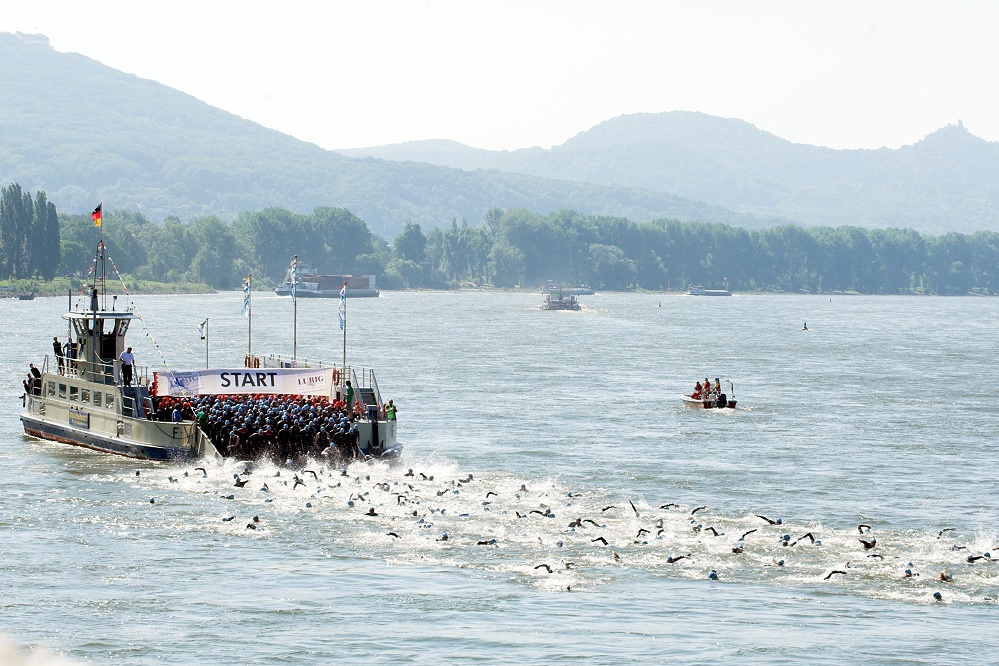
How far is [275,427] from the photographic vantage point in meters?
56.3

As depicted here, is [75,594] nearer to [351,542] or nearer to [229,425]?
[351,542]

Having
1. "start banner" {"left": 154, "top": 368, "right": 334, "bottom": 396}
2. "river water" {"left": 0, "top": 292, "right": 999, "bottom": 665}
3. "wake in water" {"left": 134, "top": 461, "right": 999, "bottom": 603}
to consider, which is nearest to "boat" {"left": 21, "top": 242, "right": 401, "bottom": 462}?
"start banner" {"left": 154, "top": 368, "right": 334, "bottom": 396}

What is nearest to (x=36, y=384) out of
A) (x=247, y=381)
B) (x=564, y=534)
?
(x=247, y=381)

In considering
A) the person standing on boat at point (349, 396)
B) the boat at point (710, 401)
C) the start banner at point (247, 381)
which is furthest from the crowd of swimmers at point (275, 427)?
the boat at point (710, 401)

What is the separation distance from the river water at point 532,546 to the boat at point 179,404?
4.65 feet

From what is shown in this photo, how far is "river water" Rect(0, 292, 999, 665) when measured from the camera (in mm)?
34188

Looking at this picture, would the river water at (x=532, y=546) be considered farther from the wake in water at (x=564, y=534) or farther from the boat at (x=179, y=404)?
the boat at (x=179, y=404)

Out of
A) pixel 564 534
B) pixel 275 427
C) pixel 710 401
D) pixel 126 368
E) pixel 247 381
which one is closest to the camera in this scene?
pixel 564 534

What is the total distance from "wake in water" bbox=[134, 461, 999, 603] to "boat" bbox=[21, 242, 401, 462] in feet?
7.05

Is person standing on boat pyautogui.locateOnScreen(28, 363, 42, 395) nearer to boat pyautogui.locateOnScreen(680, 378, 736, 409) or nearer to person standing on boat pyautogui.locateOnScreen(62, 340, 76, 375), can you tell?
person standing on boat pyautogui.locateOnScreen(62, 340, 76, 375)

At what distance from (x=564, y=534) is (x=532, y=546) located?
73.8 inches

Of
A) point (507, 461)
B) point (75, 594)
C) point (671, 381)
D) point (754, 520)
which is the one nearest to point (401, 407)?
point (507, 461)

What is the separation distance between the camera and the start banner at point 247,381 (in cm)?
6022

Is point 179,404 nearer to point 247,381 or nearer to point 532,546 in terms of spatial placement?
point 247,381
